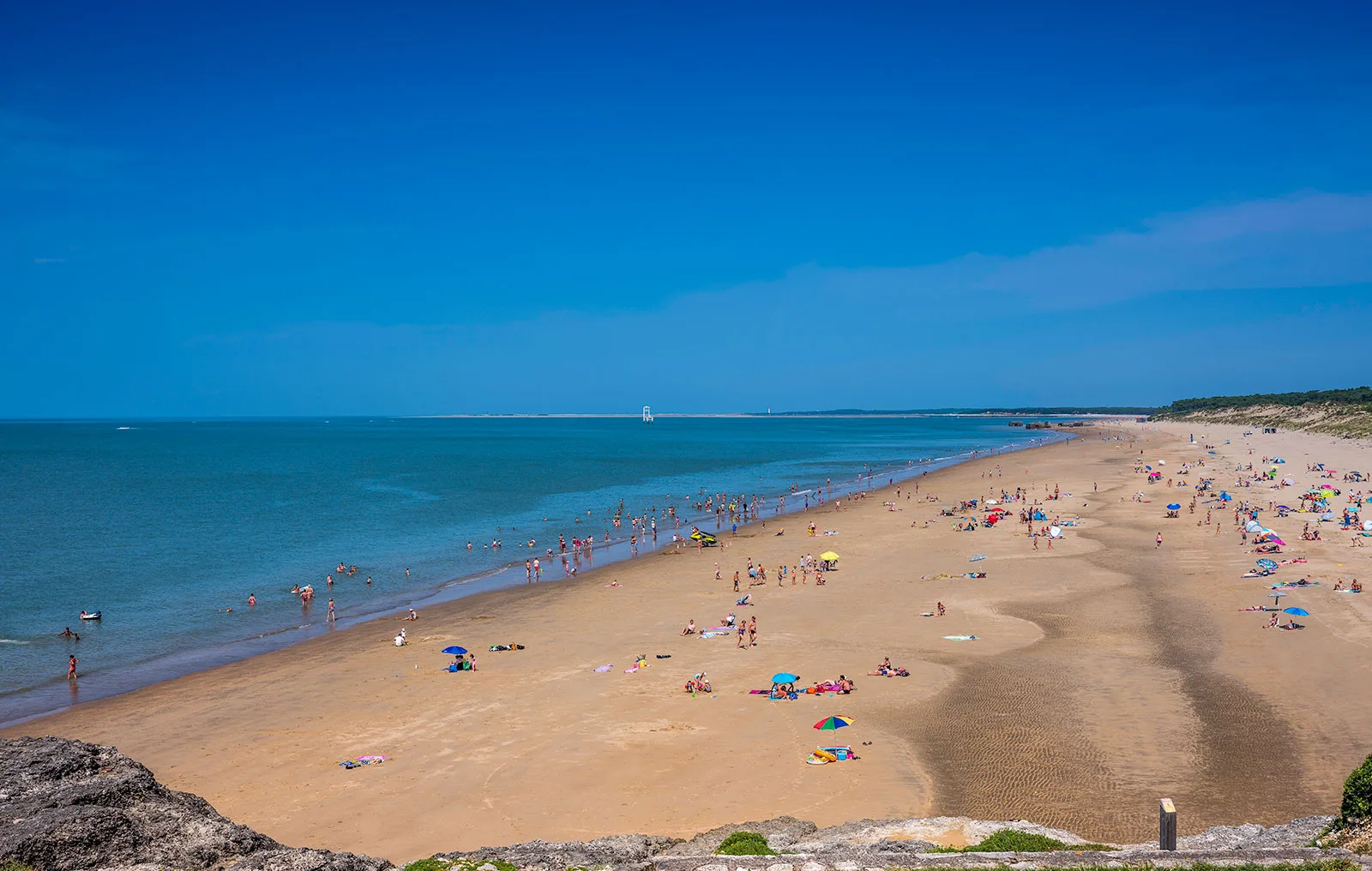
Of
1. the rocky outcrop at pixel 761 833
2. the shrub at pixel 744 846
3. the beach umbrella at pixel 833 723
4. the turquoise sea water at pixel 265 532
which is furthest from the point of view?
the turquoise sea water at pixel 265 532

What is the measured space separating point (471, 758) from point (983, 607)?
21073mm

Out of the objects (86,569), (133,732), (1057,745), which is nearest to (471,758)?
(133,732)

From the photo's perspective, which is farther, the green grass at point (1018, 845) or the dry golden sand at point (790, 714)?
the dry golden sand at point (790, 714)

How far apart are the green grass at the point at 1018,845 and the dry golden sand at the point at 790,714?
436 cm

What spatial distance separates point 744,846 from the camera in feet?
37.0

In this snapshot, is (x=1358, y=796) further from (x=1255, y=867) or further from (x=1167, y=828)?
(x=1167, y=828)

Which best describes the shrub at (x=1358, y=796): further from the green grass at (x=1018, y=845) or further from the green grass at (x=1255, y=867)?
the green grass at (x=1018, y=845)

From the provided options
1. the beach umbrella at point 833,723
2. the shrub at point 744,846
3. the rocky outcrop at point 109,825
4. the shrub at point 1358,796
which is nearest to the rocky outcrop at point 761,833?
the shrub at point 744,846

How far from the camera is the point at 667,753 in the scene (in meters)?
19.2

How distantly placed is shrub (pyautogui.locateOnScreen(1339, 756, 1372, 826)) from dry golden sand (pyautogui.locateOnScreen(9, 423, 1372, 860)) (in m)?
4.97

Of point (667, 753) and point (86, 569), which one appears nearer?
point (667, 753)

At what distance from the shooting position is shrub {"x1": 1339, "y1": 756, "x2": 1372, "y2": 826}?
33.3 feet

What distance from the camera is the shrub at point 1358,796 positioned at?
33.3 ft

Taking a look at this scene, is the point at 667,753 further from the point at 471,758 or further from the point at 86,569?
the point at 86,569
